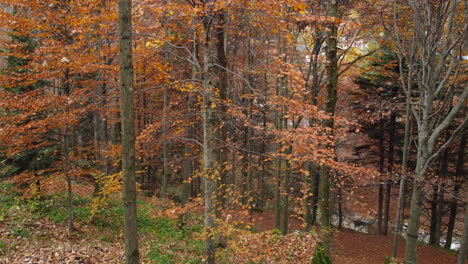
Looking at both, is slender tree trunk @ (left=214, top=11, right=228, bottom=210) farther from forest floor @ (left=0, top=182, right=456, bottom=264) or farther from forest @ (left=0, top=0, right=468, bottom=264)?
forest floor @ (left=0, top=182, right=456, bottom=264)

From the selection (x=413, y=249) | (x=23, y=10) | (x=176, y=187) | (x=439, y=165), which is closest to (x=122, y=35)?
(x=23, y=10)

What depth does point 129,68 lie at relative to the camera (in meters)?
4.99

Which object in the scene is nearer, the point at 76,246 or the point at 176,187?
the point at 76,246

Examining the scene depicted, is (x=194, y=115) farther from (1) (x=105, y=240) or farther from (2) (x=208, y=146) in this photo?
(1) (x=105, y=240)

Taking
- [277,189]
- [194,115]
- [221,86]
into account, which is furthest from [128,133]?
[277,189]

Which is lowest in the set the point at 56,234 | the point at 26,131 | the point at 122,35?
the point at 56,234

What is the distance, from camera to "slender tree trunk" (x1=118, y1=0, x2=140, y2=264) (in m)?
4.93

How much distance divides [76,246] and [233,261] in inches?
206

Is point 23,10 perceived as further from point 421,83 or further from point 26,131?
point 421,83

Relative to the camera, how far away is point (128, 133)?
4988mm

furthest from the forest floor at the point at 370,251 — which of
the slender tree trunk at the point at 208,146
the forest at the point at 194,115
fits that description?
the slender tree trunk at the point at 208,146

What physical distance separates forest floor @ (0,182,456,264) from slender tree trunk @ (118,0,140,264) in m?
2.27

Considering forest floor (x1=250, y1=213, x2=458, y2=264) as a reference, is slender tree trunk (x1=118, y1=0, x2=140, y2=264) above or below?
above

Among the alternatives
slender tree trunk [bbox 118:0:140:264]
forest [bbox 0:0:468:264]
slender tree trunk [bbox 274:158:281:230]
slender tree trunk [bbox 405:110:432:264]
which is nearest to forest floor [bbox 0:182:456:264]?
forest [bbox 0:0:468:264]
